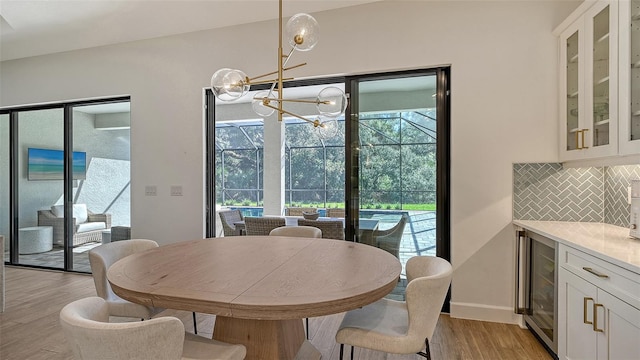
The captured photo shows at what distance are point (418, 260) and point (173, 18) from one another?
11.3 feet

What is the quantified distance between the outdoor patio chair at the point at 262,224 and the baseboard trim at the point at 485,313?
1.92 meters

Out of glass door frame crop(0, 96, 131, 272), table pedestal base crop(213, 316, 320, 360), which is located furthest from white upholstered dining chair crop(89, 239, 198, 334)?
glass door frame crop(0, 96, 131, 272)

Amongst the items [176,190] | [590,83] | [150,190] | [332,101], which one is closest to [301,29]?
[332,101]

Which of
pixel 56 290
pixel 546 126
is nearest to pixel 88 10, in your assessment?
pixel 56 290

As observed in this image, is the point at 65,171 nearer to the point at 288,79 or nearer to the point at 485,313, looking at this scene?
the point at 288,79

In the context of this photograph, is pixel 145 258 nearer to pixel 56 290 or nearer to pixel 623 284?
pixel 623 284

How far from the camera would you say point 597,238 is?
1.91 metres

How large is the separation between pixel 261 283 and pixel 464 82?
2.49m

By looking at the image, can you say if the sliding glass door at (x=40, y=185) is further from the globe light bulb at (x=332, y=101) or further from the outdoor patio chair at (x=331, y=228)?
the globe light bulb at (x=332, y=101)

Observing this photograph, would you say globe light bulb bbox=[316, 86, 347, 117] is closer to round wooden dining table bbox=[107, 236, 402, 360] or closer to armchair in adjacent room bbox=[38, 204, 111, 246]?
round wooden dining table bbox=[107, 236, 402, 360]

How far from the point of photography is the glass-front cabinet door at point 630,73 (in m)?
1.80

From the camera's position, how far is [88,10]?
3262 mm

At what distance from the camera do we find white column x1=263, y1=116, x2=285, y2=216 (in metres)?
6.99

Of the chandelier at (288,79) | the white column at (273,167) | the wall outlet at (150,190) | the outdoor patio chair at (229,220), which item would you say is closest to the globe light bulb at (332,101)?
the chandelier at (288,79)
